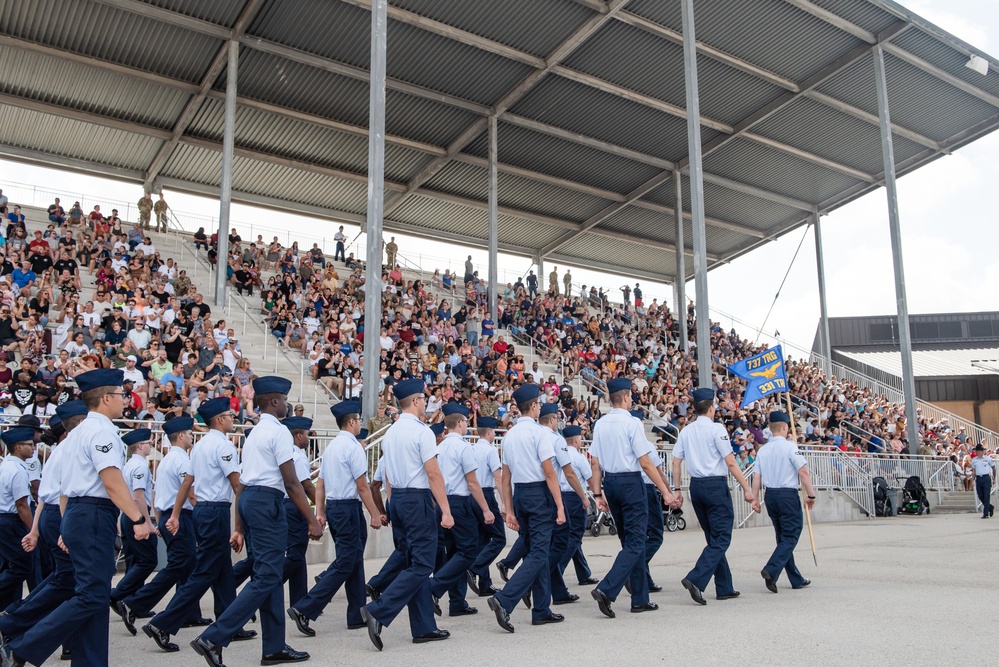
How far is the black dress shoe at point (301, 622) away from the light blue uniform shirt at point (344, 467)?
0.96 m

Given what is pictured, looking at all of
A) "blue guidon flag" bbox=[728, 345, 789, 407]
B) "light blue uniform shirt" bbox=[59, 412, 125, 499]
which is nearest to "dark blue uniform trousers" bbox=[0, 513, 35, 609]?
"light blue uniform shirt" bbox=[59, 412, 125, 499]

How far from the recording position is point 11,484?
6.79 m

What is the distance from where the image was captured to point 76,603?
484 centimetres

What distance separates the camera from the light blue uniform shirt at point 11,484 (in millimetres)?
6785

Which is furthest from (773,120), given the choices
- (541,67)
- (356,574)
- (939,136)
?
(356,574)

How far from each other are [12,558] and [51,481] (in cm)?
149

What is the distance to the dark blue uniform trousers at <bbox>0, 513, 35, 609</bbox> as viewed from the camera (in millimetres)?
6793

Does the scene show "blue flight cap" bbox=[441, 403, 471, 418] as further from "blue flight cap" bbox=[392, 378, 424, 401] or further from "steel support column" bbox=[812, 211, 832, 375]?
"steel support column" bbox=[812, 211, 832, 375]

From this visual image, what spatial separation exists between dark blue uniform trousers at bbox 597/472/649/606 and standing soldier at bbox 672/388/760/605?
0.51 m

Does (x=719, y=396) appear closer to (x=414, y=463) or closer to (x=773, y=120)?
(x=773, y=120)

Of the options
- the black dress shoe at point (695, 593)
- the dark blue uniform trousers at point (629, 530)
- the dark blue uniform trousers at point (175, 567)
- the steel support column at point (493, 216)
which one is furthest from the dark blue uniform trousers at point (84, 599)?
the steel support column at point (493, 216)

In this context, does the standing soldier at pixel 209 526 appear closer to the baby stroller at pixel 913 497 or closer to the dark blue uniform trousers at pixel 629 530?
the dark blue uniform trousers at pixel 629 530

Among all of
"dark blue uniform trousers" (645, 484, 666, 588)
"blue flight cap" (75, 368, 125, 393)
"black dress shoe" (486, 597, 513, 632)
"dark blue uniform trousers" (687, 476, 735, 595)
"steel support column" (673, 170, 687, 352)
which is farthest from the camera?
"steel support column" (673, 170, 687, 352)

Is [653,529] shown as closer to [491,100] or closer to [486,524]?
[486,524]
